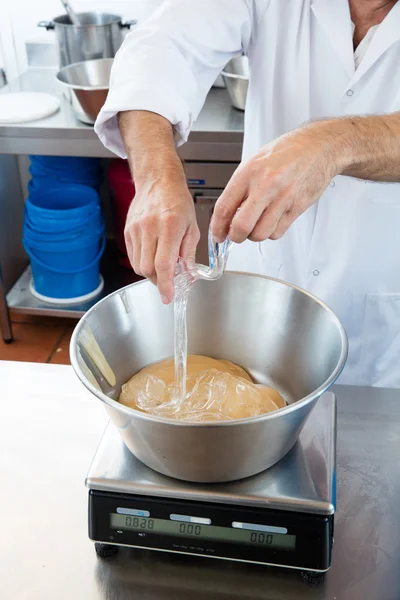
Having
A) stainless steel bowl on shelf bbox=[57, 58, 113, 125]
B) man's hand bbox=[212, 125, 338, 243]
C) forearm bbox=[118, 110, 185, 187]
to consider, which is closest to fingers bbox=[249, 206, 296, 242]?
man's hand bbox=[212, 125, 338, 243]

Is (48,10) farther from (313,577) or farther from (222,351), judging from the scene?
(313,577)

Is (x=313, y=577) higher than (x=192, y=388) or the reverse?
the reverse

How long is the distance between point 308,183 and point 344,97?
1.68 ft

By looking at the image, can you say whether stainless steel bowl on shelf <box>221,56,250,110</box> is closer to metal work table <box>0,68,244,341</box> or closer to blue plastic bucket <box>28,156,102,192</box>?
metal work table <box>0,68,244,341</box>

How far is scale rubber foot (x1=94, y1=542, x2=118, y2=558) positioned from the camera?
0.93 m

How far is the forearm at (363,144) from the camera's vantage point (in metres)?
0.98

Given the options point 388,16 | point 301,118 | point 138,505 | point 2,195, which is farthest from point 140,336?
point 2,195

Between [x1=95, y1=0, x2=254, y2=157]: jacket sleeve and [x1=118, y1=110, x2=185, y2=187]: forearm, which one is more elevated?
[x1=95, y1=0, x2=254, y2=157]: jacket sleeve

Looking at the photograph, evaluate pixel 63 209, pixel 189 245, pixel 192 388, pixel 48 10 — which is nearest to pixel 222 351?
pixel 192 388

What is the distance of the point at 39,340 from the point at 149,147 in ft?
6.26

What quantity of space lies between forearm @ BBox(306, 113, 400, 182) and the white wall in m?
2.10

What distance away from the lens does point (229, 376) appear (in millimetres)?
1041

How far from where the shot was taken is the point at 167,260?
928 millimetres

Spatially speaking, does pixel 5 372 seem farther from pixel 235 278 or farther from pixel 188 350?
pixel 235 278
